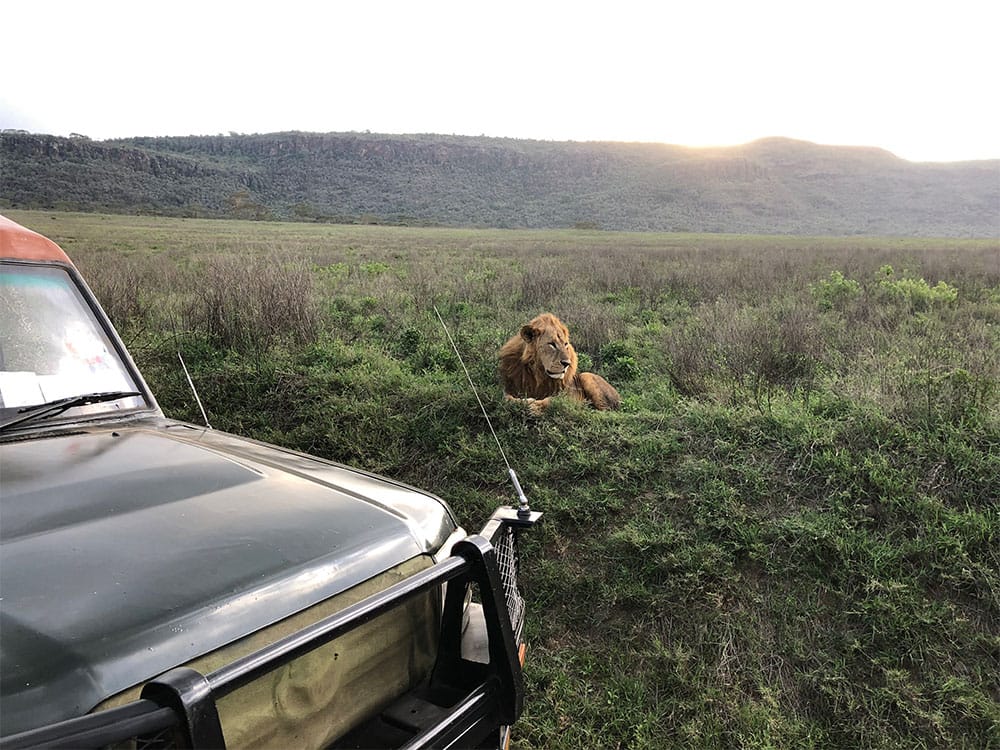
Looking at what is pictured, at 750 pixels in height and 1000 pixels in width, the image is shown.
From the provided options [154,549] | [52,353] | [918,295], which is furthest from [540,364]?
[918,295]

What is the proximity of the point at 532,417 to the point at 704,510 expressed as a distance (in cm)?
172

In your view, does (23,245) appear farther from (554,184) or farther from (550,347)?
(554,184)

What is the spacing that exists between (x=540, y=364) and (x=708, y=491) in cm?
242

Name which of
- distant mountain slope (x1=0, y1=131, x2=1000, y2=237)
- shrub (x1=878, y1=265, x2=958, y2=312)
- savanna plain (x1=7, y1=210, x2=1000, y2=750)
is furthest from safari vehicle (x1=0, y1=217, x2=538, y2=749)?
distant mountain slope (x1=0, y1=131, x2=1000, y2=237)

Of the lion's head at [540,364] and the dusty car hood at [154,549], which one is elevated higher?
the dusty car hood at [154,549]

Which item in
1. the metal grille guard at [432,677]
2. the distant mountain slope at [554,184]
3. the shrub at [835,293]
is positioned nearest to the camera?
the metal grille guard at [432,677]

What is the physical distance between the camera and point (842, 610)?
142 inches

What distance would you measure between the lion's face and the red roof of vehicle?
164 inches

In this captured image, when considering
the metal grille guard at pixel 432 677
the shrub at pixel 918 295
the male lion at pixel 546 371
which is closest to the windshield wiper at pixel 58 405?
the metal grille guard at pixel 432 677

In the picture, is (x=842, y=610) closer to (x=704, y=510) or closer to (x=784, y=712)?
(x=784, y=712)

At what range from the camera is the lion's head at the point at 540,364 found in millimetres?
6387

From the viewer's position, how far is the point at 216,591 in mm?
1528

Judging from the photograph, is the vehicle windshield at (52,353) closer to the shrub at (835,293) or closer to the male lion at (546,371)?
the male lion at (546,371)

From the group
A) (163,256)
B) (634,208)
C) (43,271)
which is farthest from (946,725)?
(634,208)
